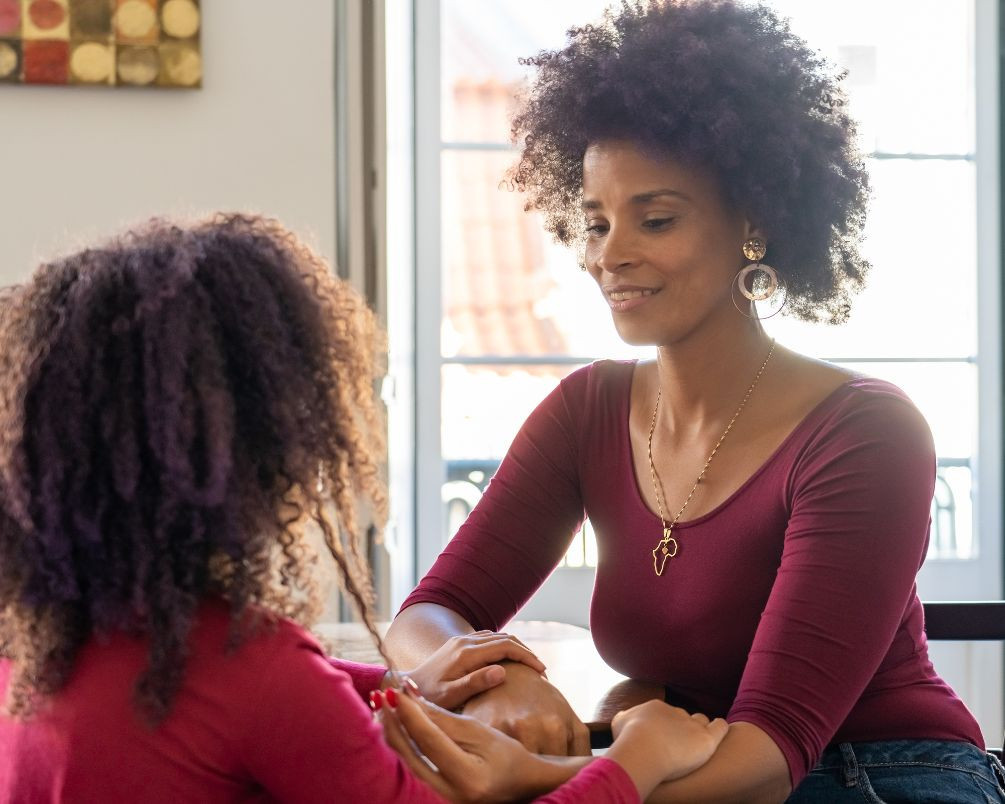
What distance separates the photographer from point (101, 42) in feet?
9.40

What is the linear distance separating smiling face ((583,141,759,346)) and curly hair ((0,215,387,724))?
706mm

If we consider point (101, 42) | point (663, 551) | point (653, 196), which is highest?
point (101, 42)

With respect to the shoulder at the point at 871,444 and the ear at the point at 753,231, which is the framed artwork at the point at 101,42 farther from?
the shoulder at the point at 871,444

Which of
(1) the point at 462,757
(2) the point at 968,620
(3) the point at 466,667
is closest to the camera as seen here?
(1) the point at 462,757

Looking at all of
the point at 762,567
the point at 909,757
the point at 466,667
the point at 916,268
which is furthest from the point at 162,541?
the point at 916,268

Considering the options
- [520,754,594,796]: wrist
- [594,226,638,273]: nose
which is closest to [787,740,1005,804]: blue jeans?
[520,754,594,796]: wrist

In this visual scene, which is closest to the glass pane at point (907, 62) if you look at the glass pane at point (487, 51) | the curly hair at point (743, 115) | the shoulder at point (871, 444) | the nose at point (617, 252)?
the glass pane at point (487, 51)

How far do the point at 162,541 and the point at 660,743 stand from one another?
51 cm

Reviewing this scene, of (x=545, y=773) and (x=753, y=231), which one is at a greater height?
(x=753, y=231)

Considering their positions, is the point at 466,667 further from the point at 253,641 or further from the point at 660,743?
the point at 253,641

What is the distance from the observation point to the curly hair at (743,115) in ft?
5.35

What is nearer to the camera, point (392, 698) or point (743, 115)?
point (392, 698)

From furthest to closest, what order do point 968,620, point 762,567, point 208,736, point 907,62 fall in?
point 907,62
point 968,620
point 762,567
point 208,736

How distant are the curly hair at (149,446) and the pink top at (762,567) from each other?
59 centimetres
